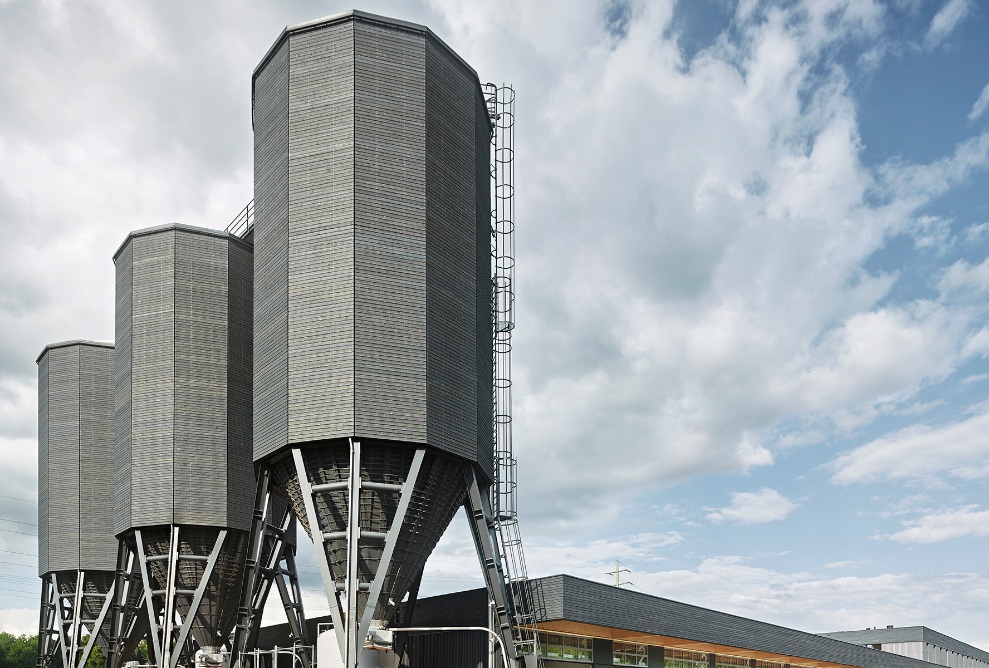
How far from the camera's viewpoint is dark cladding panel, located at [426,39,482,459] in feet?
118

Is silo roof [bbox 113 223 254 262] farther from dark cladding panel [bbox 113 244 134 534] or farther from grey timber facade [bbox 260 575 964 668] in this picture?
grey timber facade [bbox 260 575 964 668]

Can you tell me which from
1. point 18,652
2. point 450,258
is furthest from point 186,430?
point 18,652

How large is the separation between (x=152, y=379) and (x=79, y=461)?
17050 millimetres

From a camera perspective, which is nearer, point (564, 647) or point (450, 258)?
point (450, 258)

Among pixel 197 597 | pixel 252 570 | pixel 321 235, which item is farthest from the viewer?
pixel 197 597

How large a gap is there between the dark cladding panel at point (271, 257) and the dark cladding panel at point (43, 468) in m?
31.4

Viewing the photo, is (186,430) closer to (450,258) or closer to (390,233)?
(390,233)

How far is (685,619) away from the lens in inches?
1857

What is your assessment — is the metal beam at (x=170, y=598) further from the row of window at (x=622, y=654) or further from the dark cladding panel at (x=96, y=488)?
the dark cladding panel at (x=96, y=488)

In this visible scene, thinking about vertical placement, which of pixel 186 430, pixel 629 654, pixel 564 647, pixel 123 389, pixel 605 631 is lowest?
pixel 629 654

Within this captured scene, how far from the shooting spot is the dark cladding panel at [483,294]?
38.4 meters

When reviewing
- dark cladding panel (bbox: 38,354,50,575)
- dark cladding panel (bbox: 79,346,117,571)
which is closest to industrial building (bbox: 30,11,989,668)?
dark cladding panel (bbox: 79,346,117,571)

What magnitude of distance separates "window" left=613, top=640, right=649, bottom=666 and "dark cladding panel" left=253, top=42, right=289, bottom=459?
19409mm

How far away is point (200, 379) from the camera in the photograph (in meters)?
47.7
